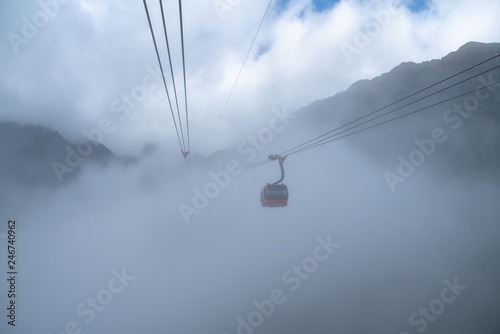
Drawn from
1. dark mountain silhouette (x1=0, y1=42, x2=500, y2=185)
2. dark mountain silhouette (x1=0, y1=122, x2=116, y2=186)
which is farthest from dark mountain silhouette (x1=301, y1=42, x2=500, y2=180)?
dark mountain silhouette (x1=0, y1=122, x2=116, y2=186)

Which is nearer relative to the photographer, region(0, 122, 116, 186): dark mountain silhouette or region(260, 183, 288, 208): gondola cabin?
region(260, 183, 288, 208): gondola cabin

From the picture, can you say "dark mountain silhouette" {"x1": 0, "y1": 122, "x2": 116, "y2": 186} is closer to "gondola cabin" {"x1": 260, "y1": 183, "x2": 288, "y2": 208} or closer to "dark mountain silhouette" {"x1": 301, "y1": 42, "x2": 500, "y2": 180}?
"gondola cabin" {"x1": 260, "y1": 183, "x2": 288, "y2": 208}

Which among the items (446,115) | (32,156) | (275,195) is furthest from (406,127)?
(32,156)

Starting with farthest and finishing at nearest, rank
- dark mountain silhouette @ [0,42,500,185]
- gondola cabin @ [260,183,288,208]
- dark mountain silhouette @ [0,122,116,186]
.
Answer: dark mountain silhouette @ [0,122,116,186]
dark mountain silhouette @ [0,42,500,185]
gondola cabin @ [260,183,288,208]

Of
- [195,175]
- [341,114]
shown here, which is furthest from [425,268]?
[195,175]

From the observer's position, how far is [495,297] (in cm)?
6006

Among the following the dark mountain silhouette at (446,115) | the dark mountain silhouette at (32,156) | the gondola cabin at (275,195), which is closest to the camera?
the gondola cabin at (275,195)

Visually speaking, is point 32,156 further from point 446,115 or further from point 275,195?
point 446,115

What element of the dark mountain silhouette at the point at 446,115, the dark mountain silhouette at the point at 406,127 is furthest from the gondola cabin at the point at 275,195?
the dark mountain silhouette at the point at 446,115

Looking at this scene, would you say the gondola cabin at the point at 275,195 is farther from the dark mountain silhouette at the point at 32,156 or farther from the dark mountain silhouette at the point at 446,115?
the dark mountain silhouette at the point at 32,156

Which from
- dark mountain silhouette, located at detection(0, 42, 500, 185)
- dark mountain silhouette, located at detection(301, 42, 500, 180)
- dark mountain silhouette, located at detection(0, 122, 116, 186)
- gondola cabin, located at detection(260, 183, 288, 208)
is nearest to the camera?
gondola cabin, located at detection(260, 183, 288, 208)

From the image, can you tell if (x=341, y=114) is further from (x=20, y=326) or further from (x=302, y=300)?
(x=20, y=326)

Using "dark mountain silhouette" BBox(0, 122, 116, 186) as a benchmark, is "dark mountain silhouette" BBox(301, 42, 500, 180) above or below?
below

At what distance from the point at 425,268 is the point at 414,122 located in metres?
52.5
